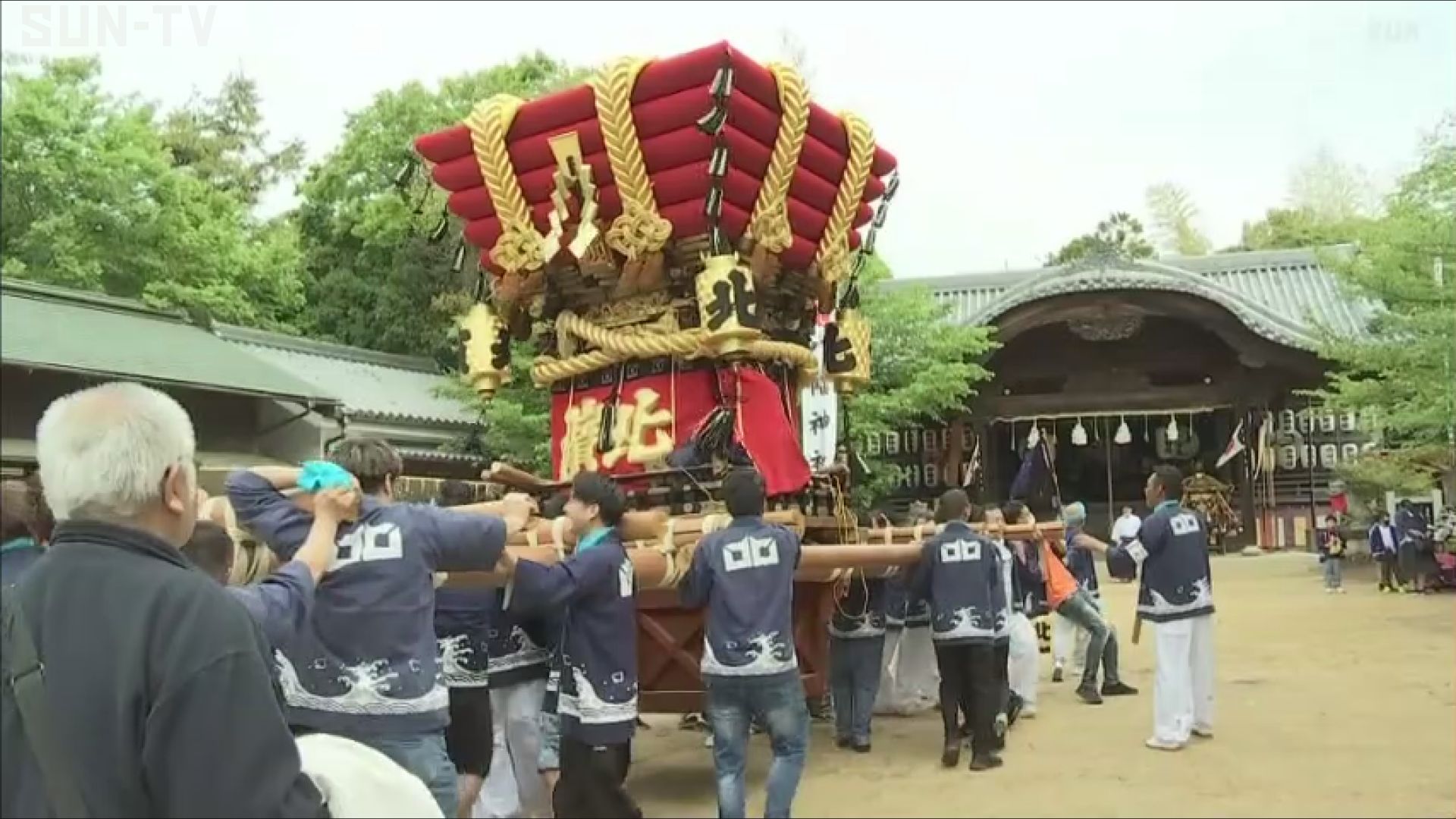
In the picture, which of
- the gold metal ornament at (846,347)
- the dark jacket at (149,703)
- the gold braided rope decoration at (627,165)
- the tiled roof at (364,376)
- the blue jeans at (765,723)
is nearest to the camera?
the dark jacket at (149,703)

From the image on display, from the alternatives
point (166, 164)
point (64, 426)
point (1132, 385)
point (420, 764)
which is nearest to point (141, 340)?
point (166, 164)

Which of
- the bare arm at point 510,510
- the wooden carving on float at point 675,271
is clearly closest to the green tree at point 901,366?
the wooden carving on float at point 675,271

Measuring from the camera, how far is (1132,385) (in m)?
21.4

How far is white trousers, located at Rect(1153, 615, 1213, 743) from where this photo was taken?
646cm

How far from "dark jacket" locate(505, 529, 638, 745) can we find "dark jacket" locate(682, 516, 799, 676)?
13.6 inches

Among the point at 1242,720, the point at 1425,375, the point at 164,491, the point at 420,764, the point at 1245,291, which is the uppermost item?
the point at 1245,291

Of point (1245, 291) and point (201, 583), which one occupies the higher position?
point (1245, 291)

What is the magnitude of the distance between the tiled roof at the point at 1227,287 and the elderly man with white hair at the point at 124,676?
16.6m

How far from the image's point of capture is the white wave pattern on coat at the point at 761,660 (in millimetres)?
4562

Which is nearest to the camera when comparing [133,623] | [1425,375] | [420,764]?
[133,623]

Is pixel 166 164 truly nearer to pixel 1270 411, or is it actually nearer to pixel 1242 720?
pixel 1242 720

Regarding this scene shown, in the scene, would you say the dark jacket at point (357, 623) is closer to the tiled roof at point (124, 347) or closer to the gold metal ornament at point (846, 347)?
the gold metal ornament at point (846, 347)

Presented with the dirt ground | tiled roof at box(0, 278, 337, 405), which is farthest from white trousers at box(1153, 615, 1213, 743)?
tiled roof at box(0, 278, 337, 405)

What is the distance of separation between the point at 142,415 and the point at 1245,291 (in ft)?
77.3
